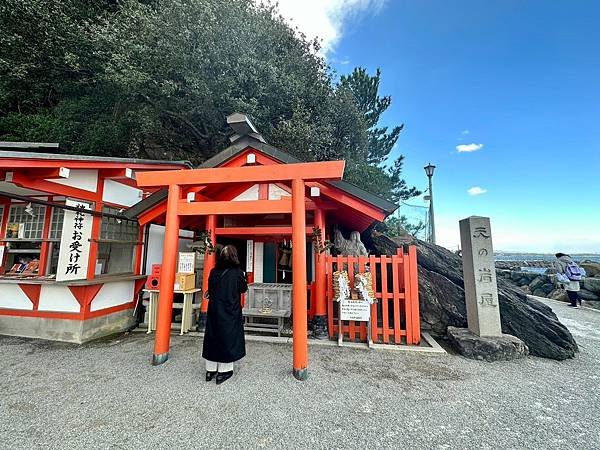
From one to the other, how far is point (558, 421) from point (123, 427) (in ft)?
14.7

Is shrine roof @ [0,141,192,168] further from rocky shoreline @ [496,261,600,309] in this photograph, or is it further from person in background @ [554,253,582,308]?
person in background @ [554,253,582,308]

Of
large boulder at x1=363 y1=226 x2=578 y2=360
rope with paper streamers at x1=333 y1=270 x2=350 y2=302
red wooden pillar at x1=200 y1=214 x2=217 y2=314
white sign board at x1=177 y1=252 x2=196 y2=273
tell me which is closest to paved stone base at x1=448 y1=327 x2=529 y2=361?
large boulder at x1=363 y1=226 x2=578 y2=360

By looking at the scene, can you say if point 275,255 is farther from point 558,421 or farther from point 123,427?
point 558,421

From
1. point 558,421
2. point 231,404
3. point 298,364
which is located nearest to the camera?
point 558,421

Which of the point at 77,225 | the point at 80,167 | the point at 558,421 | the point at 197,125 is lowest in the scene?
the point at 558,421

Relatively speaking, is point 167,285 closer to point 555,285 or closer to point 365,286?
point 365,286

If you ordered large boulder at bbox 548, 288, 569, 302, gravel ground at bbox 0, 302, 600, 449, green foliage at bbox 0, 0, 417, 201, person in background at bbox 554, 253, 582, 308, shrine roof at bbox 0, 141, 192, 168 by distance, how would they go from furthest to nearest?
large boulder at bbox 548, 288, 569, 302 → green foliage at bbox 0, 0, 417, 201 → person in background at bbox 554, 253, 582, 308 → shrine roof at bbox 0, 141, 192, 168 → gravel ground at bbox 0, 302, 600, 449

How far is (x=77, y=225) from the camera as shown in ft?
17.8

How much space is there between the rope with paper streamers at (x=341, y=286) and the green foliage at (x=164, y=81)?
6.63 m

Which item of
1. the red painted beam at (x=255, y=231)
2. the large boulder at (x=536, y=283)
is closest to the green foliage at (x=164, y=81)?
the red painted beam at (x=255, y=231)

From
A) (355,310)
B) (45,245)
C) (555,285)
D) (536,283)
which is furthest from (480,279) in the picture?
(536,283)

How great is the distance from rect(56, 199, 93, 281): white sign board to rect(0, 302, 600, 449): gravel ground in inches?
56.9

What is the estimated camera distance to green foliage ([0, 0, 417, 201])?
29.4 feet

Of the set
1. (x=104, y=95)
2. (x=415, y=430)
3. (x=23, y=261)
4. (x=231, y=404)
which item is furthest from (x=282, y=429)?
(x=104, y=95)
